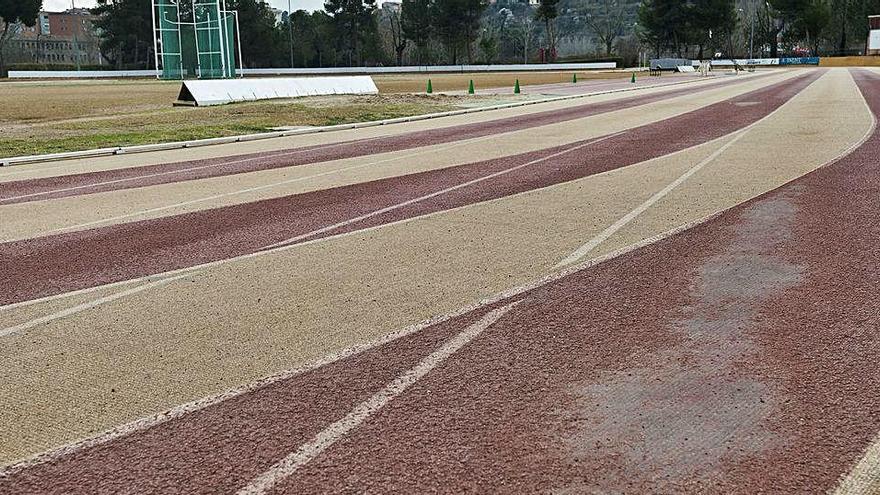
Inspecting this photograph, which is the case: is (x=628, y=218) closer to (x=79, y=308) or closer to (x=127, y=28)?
(x=79, y=308)

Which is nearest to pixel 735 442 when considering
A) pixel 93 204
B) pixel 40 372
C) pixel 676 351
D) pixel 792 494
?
pixel 792 494

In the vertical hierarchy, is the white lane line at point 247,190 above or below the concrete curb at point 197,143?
below

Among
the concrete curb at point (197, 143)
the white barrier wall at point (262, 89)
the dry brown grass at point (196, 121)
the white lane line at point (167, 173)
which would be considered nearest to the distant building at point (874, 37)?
the white barrier wall at point (262, 89)

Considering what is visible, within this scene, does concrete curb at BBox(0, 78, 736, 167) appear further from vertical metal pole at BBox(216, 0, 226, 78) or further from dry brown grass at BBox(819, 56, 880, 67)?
dry brown grass at BBox(819, 56, 880, 67)

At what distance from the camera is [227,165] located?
48.8ft

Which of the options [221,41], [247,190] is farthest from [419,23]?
[247,190]

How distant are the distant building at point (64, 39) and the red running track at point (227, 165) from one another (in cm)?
16042

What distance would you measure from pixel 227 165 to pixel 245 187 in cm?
317

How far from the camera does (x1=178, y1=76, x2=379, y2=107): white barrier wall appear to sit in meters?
30.8

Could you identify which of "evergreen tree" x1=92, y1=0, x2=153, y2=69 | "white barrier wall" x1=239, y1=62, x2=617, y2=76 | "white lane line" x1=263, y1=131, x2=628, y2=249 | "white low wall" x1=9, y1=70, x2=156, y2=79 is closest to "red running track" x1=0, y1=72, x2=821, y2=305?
"white lane line" x1=263, y1=131, x2=628, y2=249

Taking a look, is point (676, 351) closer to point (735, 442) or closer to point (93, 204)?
point (735, 442)

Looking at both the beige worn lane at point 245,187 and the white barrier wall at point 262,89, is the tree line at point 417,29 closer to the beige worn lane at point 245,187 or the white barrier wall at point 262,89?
the white barrier wall at point 262,89

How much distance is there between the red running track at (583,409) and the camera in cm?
350

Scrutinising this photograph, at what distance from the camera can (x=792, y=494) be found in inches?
131
